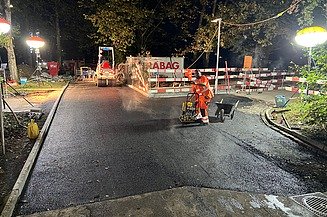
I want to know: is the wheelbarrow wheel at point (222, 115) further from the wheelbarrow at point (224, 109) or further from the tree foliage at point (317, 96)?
the tree foliage at point (317, 96)

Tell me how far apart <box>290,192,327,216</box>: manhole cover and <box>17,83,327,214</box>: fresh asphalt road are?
0.65 ft

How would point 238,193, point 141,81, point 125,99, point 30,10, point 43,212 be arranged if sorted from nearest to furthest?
1. point 43,212
2. point 238,193
3. point 125,99
4. point 141,81
5. point 30,10

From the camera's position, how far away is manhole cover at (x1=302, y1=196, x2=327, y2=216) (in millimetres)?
3898

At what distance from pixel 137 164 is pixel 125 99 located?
27.1 ft

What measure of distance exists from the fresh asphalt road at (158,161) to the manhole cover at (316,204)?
0.90ft

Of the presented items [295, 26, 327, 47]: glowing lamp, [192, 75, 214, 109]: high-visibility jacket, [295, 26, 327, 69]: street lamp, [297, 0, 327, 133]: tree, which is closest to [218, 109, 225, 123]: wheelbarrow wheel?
[192, 75, 214, 109]: high-visibility jacket

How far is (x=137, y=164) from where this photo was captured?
541cm

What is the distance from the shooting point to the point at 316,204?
4.08 meters

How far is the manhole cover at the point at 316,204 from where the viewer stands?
390 centimetres

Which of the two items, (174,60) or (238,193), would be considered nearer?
(238,193)

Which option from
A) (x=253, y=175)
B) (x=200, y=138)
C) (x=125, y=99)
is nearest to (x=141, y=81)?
(x=125, y=99)

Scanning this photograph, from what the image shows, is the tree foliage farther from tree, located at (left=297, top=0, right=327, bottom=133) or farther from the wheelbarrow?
the wheelbarrow

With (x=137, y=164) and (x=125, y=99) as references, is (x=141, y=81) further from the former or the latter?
(x=137, y=164)

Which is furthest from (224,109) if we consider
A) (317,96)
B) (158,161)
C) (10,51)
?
(10,51)
